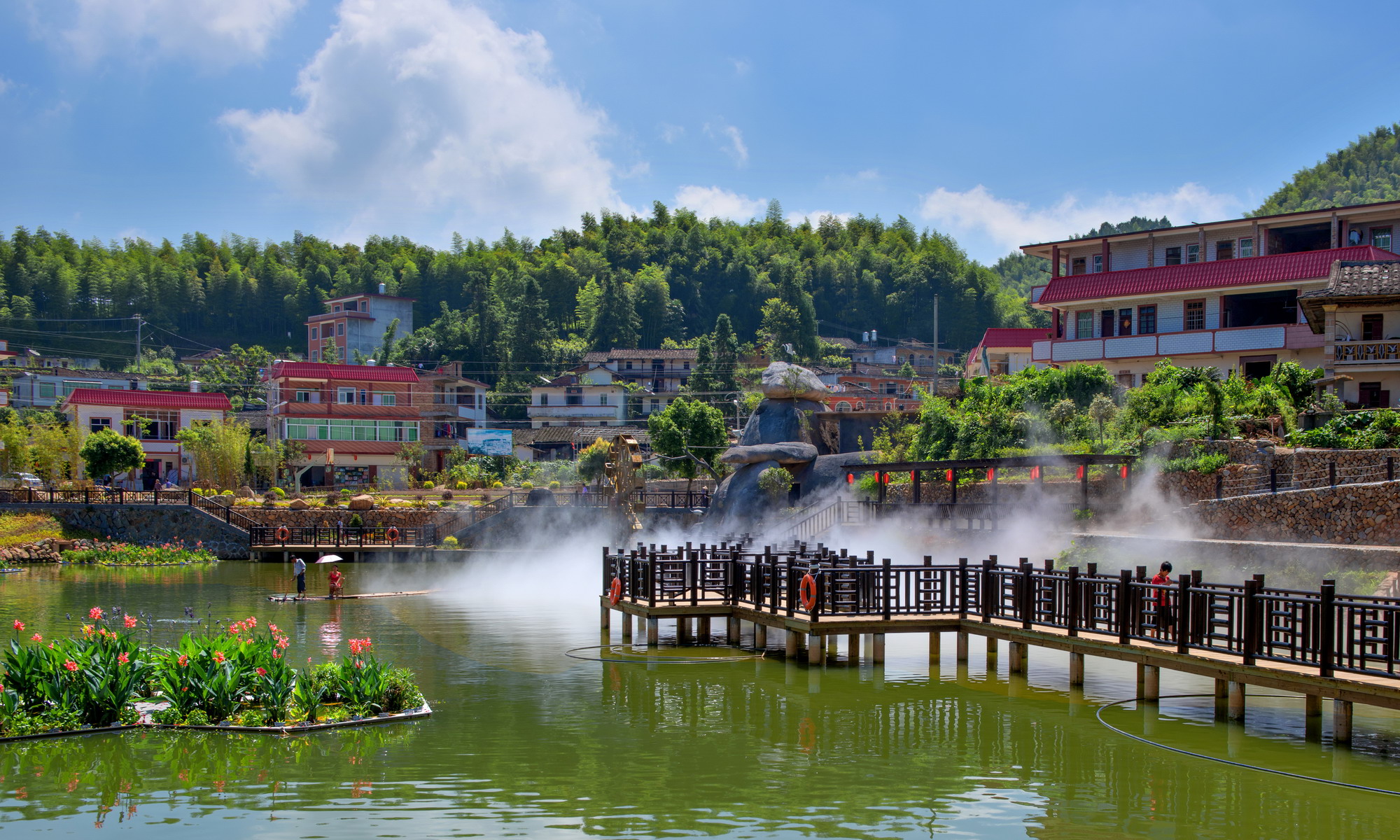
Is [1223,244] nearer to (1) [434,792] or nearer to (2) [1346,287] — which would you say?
(2) [1346,287]

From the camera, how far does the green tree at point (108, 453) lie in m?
58.7

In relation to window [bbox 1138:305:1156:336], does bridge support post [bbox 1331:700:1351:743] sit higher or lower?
lower

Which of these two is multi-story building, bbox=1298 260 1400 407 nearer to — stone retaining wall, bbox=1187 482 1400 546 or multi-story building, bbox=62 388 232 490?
stone retaining wall, bbox=1187 482 1400 546

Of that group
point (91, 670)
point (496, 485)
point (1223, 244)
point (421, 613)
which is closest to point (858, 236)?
point (496, 485)

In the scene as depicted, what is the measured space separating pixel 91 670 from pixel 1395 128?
13042cm

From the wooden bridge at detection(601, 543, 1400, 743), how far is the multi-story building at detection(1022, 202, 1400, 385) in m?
24.0

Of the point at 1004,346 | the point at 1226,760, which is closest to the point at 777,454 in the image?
the point at 1226,760

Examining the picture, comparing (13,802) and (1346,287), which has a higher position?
(1346,287)

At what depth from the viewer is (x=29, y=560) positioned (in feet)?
158

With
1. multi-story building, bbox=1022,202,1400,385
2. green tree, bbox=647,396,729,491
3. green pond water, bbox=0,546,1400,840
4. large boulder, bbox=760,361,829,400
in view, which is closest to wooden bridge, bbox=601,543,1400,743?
green pond water, bbox=0,546,1400,840

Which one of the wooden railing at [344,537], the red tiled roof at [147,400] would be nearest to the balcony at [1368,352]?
the wooden railing at [344,537]

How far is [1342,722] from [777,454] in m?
30.7

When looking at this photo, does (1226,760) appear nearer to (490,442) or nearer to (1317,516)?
(1317,516)

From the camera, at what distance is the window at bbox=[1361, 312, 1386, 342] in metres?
37.7
